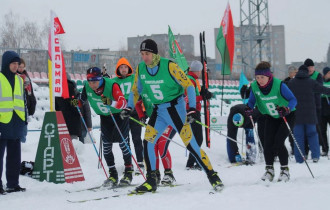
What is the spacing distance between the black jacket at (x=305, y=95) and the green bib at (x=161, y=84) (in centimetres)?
418

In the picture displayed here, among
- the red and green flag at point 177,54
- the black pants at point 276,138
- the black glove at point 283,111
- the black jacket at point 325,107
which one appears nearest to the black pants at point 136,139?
the black pants at point 276,138

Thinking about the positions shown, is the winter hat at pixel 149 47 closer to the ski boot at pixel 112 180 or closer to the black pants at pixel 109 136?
the black pants at pixel 109 136

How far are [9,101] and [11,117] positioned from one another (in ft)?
0.71

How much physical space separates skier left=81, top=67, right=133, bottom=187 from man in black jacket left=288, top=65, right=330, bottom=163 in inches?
158

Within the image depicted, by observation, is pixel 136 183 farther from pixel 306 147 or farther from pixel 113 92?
pixel 306 147

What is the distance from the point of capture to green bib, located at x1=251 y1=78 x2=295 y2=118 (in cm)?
616

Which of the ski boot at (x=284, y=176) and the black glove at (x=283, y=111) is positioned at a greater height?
the black glove at (x=283, y=111)

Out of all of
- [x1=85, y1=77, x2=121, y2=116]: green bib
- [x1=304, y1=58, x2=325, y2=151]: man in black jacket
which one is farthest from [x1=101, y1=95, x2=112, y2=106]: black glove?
[x1=304, y1=58, x2=325, y2=151]: man in black jacket

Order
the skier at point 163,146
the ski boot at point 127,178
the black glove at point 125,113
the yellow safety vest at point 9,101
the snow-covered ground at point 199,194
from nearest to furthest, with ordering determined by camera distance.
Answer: the snow-covered ground at point 199,194 < the black glove at point 125,113 < the yellow safety vest at point 9,101 < the skier at point 163,146 < the ski boot at point 127,178

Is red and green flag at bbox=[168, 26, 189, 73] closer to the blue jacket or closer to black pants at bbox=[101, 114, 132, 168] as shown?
black pants at bbox=[101, 114, 132, 168]

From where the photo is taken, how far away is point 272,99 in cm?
618

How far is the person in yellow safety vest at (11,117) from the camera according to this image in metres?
5.79

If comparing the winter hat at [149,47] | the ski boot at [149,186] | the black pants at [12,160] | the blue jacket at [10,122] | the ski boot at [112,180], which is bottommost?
the ski boot at [112,180]

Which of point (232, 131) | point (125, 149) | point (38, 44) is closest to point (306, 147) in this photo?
point (232, 131)
